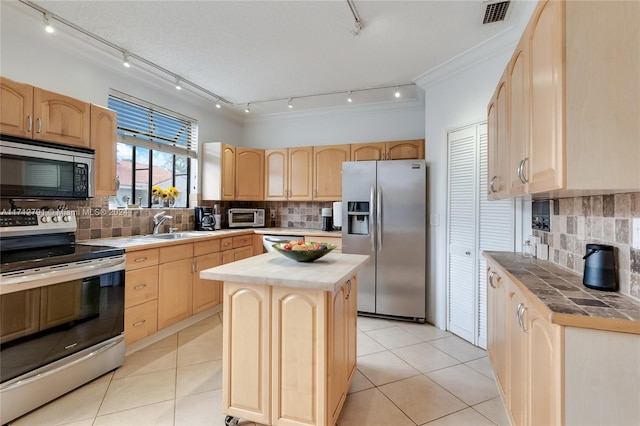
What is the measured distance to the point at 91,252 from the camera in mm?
2158

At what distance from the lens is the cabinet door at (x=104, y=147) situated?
2.54 metres

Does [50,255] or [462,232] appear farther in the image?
[462,232]

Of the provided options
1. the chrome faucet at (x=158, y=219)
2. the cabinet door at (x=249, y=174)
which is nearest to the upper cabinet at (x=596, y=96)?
the chrome faucet at (x=158, y=219)

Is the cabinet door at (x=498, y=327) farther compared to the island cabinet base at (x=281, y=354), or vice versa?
the cabinet door at (x=498, y=327)

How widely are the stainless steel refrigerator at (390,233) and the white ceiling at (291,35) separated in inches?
42.9

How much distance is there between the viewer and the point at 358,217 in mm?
3645

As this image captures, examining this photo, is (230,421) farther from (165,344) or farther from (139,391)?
(165,344)

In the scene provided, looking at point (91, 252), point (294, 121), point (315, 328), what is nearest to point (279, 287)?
point (315, 328)

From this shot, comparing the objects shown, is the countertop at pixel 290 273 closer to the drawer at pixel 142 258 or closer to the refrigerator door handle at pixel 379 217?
the drawer at pixel 142 258

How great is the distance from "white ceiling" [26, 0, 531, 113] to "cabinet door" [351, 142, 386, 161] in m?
0.80

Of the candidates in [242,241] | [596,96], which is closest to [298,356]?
[596,96]

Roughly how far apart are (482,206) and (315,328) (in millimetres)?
2109

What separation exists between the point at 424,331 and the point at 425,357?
23.5 inches

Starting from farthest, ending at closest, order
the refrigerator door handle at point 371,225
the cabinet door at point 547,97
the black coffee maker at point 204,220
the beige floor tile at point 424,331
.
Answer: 1. the black coffee maker at point 204,220
2. the refrigerator door handle at point 371,225
3. the beige floor tile at point 424,331
4. the cabinet door at point 547,97
